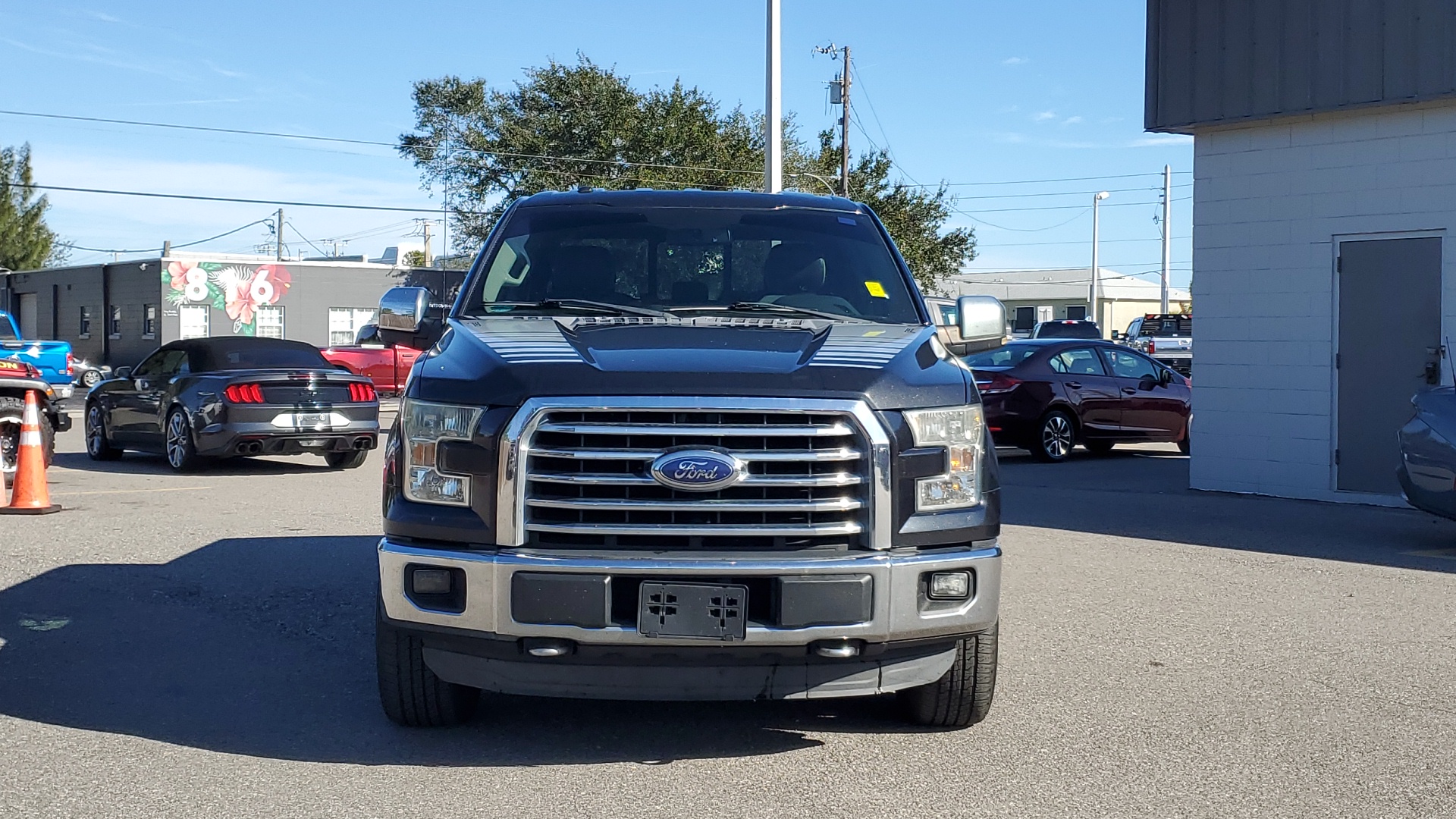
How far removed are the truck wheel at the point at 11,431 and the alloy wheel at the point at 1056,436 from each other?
10.4 metres

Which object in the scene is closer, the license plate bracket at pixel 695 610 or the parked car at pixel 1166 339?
the license plate bracket at pixel 695 610

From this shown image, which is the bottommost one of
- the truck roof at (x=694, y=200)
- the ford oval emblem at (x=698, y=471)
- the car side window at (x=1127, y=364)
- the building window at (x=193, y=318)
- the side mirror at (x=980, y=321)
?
the ford oval emblem at (x=698, y=471)

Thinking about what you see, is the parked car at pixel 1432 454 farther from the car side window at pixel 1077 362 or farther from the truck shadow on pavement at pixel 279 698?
the car side window at pixel 1077 362

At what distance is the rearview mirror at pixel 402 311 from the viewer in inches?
253

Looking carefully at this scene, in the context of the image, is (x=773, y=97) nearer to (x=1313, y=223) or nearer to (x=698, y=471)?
(x=1313, y=223)

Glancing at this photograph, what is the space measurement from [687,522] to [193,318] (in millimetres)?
46634

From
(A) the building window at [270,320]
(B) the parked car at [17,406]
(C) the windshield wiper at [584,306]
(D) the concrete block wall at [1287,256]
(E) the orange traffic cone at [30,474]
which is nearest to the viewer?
(C) the windshield wiper at [584,306]

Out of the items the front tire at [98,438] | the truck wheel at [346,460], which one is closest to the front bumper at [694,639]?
the truck wheel at [346,460]

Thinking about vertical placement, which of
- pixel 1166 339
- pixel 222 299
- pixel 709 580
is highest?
pixel 222 299

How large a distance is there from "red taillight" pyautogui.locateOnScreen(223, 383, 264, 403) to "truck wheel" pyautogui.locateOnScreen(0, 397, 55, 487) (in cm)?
168

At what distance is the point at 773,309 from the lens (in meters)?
5.65

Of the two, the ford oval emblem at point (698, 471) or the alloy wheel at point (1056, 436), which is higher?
the ford oval emblem at point (698, 471)

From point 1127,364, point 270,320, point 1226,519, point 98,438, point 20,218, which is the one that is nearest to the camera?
point 1226,519

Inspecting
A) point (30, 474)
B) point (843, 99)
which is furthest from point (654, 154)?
point (30, 474)
